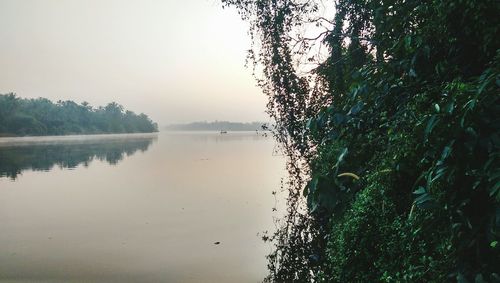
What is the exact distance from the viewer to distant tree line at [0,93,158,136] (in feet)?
241

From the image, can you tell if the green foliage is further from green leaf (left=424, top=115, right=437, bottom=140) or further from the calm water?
the calm water

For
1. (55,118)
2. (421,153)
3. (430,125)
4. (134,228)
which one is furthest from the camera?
(55,118)

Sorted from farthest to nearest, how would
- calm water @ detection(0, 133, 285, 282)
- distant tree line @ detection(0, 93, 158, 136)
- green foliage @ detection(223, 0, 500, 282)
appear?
distant tree line @ detection(0, 93, 158, 136), calm water @ detection(0, 133, 285, 282), green foliage @ detection(223, 0, 500, 282)

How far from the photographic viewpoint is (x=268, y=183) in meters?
16.8

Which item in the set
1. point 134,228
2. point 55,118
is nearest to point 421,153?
point 134,228

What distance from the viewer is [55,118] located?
8594cm

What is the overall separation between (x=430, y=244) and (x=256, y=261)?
5.91 m

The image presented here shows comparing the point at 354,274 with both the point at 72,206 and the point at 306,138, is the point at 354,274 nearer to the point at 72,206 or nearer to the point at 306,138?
the point at 306,138

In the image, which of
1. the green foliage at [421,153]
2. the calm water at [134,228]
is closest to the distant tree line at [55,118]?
the calm water at [134,228]

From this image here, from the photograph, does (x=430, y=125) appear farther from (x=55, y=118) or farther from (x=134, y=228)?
(x=55, y=118)

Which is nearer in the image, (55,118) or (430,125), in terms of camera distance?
(430,125)

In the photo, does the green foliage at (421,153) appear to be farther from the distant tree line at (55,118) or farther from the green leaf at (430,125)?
the distant tree line at (55,118)

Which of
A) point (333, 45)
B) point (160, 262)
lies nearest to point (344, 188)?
point (333, 45)

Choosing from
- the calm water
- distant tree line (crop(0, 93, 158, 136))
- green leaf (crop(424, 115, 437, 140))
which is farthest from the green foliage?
distant tree line (crop(0, 93, 158, 136))
